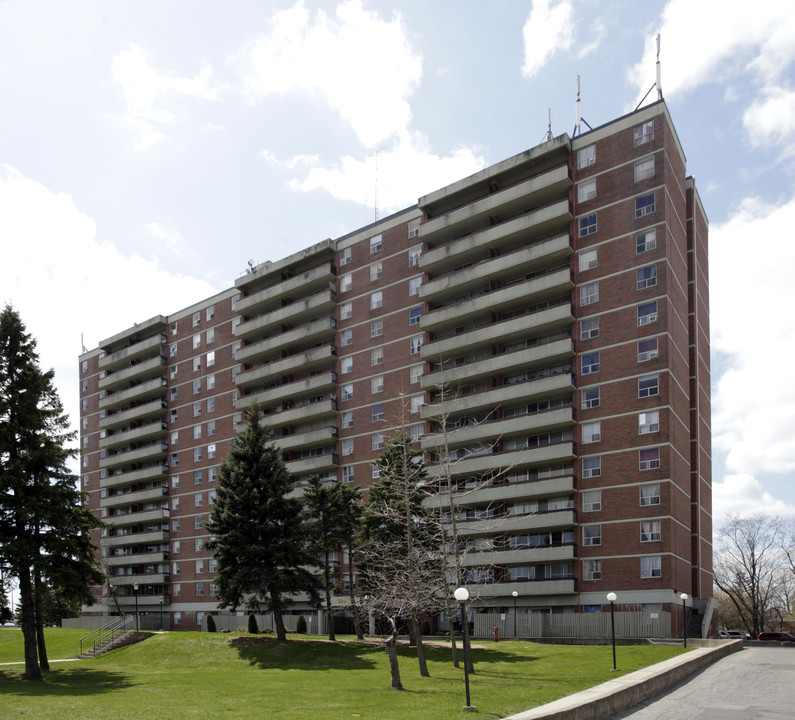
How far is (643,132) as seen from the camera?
50.2m

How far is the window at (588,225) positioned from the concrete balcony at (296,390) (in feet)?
83.0

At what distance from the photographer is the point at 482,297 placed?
180 feet

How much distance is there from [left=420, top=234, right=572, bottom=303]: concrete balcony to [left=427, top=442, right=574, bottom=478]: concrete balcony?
42.6ft

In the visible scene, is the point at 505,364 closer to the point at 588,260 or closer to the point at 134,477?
the point at 588,260

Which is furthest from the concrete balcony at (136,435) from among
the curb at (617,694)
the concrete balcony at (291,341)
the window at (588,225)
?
the curb at (617,694)

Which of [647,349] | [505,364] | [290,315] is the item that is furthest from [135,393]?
[647,349]

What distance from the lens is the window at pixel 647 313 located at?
48000mm

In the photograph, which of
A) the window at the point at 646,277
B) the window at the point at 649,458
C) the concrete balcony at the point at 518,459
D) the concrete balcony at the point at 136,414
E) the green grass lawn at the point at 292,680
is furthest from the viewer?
A: the concrete balcony at the point at 136,414

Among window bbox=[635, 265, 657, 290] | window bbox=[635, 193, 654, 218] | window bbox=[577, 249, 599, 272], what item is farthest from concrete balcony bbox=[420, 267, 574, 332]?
window bbox=[635, 193, 654, 218]

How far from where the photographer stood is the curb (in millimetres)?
16306

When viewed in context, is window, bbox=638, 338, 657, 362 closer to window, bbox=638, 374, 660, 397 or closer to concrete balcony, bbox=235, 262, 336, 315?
window, bbox=638, 374, 660, 397

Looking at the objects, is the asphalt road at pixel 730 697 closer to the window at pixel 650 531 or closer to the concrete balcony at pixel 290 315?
the window at pixel 650 531

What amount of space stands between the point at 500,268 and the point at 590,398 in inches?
453

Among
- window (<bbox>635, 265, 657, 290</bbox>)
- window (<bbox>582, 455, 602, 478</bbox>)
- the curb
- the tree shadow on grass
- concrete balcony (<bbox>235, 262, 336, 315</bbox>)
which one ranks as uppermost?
concrete balcony (<bbox>235, 262, 336, 315</bbox>)
